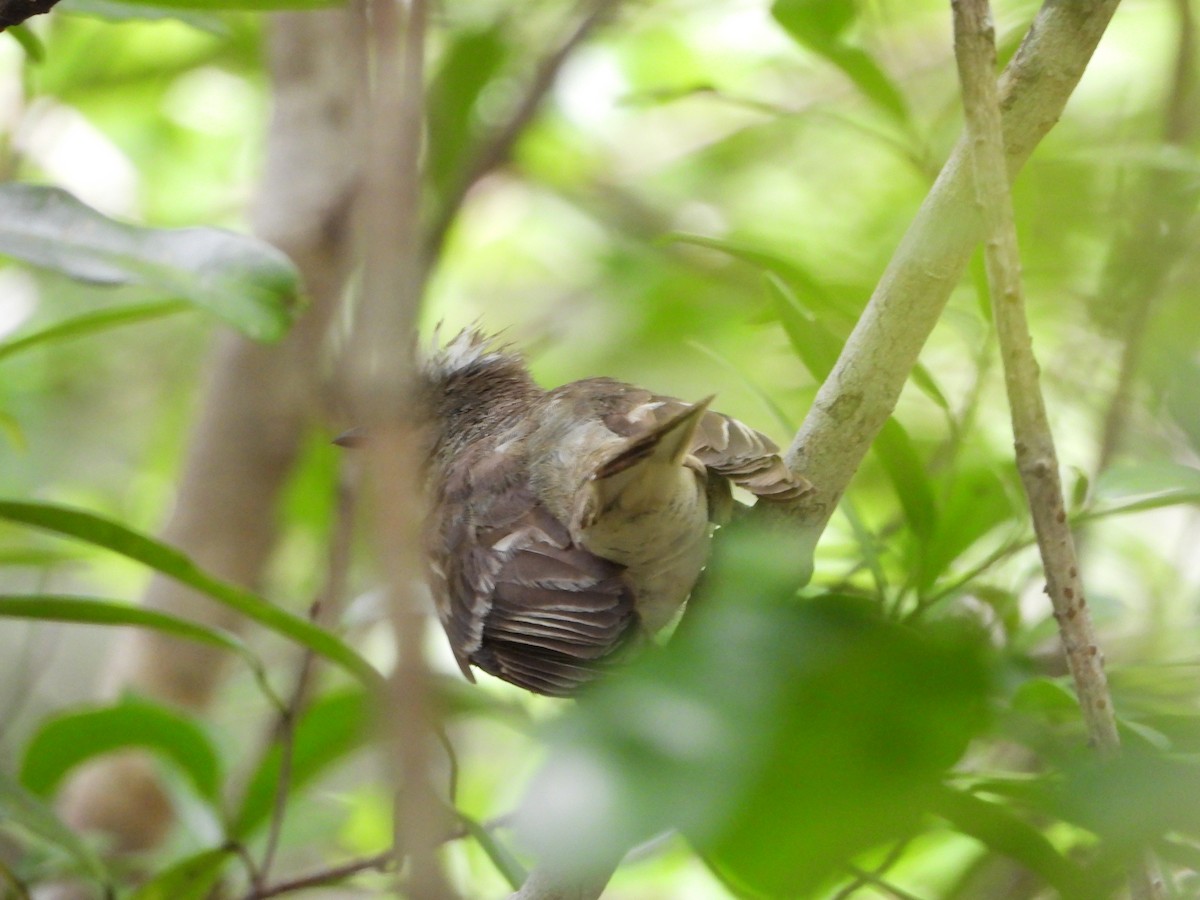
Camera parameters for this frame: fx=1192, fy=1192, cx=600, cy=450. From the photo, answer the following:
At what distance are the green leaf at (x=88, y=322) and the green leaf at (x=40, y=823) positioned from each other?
2.40 ft

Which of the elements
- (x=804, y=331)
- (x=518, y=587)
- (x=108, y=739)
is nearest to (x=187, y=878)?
(x=108, y=739)

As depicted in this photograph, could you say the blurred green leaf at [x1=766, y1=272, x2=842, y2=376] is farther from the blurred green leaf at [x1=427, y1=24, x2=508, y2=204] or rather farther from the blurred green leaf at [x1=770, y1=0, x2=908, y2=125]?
the blurred green leaf at [x1=427, y1=24, x2=508, y2=204]

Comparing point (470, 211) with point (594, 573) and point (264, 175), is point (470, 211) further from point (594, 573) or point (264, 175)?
point (594, 573)

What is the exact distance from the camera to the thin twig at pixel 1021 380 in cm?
130

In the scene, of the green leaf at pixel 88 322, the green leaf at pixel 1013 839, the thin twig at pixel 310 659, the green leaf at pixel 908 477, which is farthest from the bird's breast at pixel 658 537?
the green leaf at pixel 88 322

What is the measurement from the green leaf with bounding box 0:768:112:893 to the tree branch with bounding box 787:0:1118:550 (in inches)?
53.4

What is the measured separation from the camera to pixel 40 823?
1955 mm

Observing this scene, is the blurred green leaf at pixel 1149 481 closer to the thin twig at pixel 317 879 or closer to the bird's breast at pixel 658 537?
the bird's breast at pixel 658 537

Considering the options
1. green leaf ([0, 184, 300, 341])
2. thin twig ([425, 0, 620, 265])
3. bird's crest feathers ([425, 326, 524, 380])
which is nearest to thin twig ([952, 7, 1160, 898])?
green leaf ([0, 184, 300, 341])

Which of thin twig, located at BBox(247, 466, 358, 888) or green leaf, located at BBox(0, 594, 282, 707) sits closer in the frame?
green leaf, located at BBox(0, 594, 282, 707)

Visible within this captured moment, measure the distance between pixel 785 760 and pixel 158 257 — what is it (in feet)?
4.72

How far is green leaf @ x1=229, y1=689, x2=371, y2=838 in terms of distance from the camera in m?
2.29

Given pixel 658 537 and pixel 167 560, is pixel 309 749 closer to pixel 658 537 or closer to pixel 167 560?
pixel 167 560

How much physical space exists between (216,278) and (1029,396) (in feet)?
3.91
